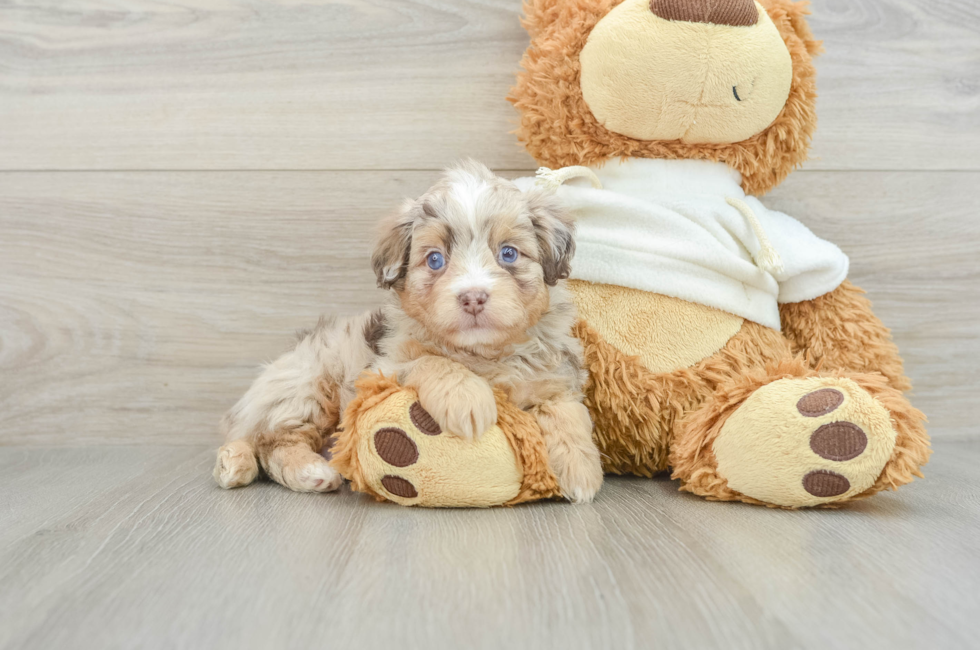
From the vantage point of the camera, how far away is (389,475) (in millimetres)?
1359

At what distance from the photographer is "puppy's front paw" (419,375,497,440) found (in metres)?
1.30

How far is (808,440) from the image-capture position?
1.31 metres

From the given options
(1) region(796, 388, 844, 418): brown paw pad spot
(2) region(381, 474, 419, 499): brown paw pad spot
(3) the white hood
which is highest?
(3) the white hood

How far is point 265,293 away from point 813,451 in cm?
149

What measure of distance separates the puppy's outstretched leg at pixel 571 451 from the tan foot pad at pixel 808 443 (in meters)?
0.26

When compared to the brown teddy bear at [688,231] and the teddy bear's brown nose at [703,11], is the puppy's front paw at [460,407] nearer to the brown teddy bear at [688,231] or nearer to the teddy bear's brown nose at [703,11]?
the brown teddy bear at [688,231]

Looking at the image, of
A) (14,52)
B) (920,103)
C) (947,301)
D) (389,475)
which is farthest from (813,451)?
(14,52)

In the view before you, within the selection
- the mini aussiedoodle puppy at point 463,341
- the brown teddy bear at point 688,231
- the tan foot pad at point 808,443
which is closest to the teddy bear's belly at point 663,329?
the brown teddy bear at point 688,231

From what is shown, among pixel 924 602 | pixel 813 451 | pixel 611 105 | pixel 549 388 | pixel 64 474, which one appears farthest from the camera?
pixel 64 474

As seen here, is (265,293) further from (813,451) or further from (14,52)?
(813,451)

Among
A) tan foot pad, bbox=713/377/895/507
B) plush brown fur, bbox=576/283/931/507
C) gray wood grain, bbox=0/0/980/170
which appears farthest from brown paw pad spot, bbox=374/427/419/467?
gray wood grain, bbox=0/0/980/170

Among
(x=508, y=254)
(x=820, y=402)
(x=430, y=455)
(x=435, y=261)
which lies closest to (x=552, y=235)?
(x=508, y=254)

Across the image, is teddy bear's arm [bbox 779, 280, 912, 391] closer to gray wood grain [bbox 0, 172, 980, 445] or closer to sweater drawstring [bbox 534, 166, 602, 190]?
gray wood grain [bbox 0, 172, 980, 445]

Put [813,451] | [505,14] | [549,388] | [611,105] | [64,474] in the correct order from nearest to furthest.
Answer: [813,451] → [549,388] → [611,105] → [64,474] → [505,14]
